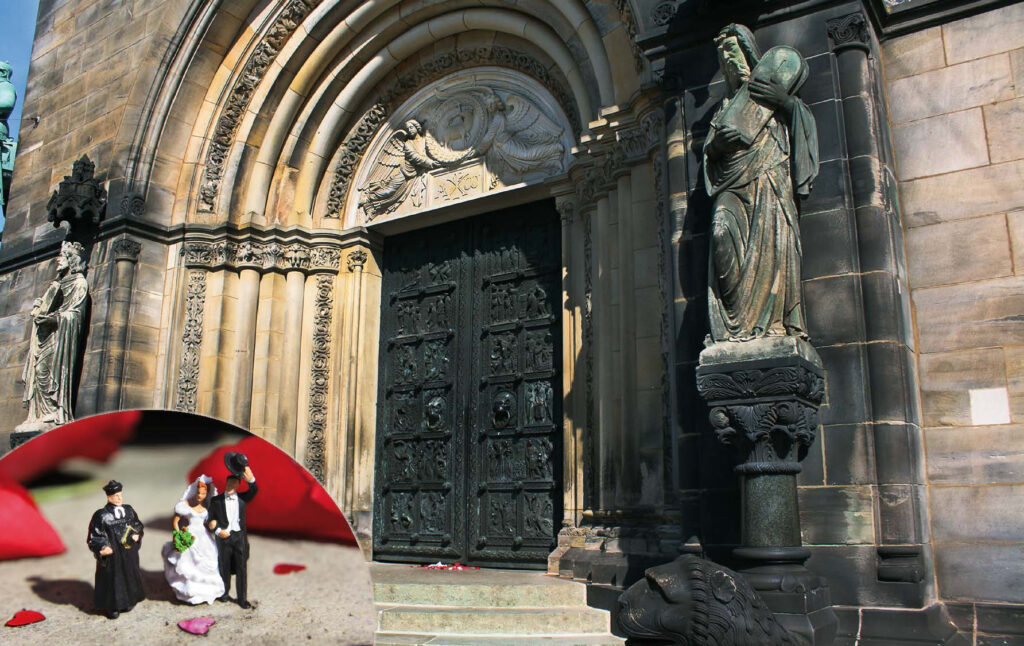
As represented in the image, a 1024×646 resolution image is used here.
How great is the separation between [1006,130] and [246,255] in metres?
7.07

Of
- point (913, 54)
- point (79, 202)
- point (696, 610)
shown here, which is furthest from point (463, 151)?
point (696, 610)

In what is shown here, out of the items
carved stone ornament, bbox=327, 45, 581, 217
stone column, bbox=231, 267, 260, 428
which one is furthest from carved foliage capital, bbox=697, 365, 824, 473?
stone column, bbox=231, 267, 260, 428

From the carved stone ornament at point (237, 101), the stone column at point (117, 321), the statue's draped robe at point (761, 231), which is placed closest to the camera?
the statue's draped robe at point (761, 231)

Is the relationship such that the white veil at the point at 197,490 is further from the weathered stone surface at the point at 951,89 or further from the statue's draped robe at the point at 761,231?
the weathered stone surface at the point at 951,89

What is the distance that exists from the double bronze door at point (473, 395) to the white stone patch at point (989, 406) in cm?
359

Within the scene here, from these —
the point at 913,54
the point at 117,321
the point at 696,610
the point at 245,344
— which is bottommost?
the point at 696,610

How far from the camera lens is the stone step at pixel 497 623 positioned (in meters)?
5.50

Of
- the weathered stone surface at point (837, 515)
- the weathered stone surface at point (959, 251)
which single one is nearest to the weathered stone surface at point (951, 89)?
the weathered stone surface at point (959, 251)

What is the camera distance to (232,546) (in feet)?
4.29

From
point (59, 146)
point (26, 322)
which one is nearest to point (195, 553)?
point (26, 322)

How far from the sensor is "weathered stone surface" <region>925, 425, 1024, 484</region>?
5.06m

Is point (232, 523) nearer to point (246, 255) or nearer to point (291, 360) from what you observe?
point (291, 360)

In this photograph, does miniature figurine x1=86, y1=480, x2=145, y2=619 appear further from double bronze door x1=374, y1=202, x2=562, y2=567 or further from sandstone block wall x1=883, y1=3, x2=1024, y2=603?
double bronze door x1=374, y1=202, x2=562, y2=567

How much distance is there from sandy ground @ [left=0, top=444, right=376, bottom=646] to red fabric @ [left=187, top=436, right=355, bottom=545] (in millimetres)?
13
